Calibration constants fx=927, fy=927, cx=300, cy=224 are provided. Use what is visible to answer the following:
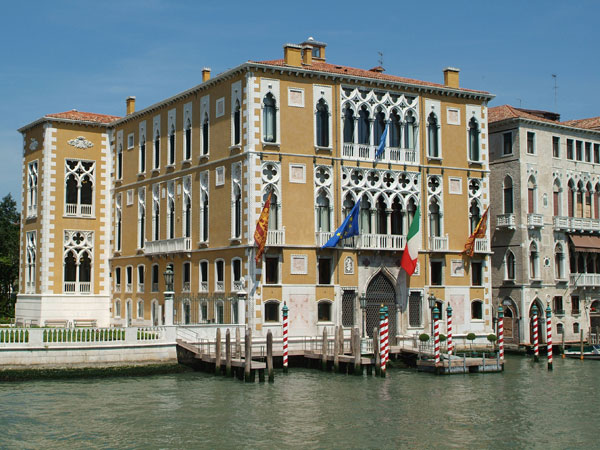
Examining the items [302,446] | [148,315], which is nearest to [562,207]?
[148,315]

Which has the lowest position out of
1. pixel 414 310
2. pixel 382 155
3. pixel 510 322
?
pixel 510 322

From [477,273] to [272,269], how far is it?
956 centimetres

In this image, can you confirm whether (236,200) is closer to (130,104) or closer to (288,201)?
(288,201)

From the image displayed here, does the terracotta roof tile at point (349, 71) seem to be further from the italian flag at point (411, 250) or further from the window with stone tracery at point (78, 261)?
the window with stone tracery at point (78, 261)

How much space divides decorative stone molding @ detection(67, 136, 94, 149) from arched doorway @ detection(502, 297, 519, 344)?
817 inches

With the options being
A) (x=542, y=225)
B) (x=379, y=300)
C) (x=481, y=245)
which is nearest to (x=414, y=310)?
(x=379, y=300)

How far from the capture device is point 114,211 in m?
44.2

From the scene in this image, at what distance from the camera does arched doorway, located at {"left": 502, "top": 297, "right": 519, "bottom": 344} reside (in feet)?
135

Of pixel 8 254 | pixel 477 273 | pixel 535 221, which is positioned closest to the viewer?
pixel 477 273

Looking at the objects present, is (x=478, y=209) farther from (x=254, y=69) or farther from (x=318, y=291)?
(x=254, y=69)

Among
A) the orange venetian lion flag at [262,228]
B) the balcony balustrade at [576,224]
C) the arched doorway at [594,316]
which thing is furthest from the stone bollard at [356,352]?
the arched doorway at [594,316]

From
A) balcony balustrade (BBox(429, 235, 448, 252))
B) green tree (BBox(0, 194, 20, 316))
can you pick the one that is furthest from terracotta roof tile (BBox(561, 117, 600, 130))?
green tree (BBox(0, 194, 20, 316))

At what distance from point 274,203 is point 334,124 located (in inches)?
158

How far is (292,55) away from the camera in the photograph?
34.9 meters
